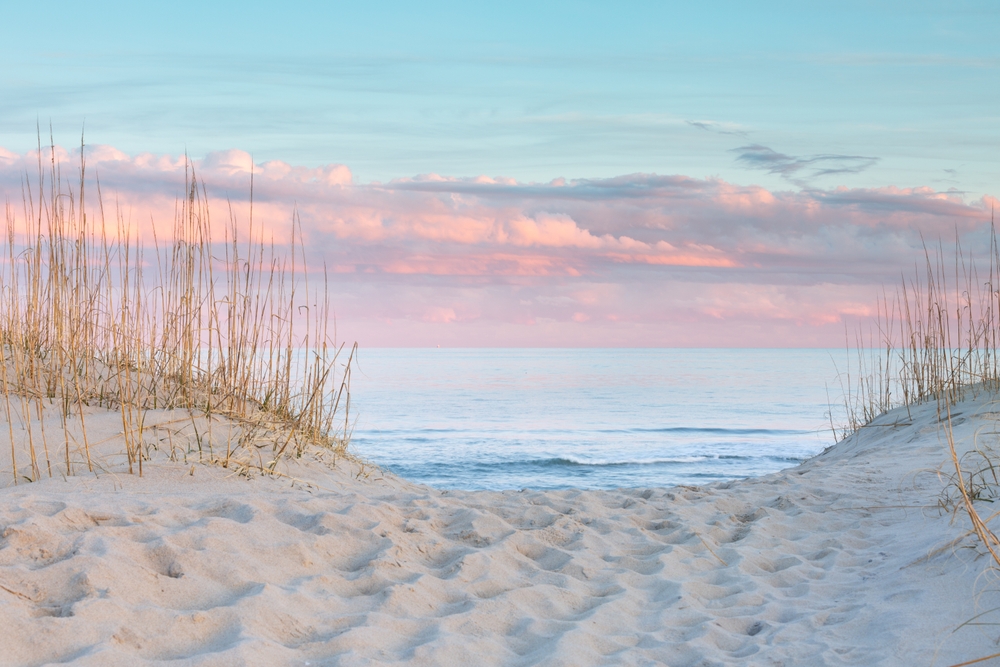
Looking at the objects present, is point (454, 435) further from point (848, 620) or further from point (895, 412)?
point (848, 620)

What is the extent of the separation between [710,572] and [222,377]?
2853mm

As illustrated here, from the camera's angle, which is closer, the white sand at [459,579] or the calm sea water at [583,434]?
the white sand at [459,579]

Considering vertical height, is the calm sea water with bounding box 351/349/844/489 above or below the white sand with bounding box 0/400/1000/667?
below

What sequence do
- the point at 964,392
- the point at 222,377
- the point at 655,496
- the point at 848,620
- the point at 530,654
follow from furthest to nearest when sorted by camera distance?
the point at 964,392 → the point at 222,377 → the point at 655,496 → the point at 848,620 → the point at 530,654

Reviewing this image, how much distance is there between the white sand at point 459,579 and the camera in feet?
5.95

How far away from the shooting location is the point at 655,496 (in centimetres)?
373

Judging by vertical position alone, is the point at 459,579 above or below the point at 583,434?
above

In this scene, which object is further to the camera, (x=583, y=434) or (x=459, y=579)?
(x=583, y=434)

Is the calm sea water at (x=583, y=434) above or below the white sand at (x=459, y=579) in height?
below

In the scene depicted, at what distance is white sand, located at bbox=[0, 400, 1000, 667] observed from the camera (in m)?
1.81

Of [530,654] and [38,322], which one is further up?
[38,322]

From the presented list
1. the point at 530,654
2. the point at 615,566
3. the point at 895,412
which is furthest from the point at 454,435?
the point at 530,654

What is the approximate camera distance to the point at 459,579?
2330mm

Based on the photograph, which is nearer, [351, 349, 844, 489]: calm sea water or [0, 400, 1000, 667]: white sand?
[0, 400, 1000, 667]: white sand
